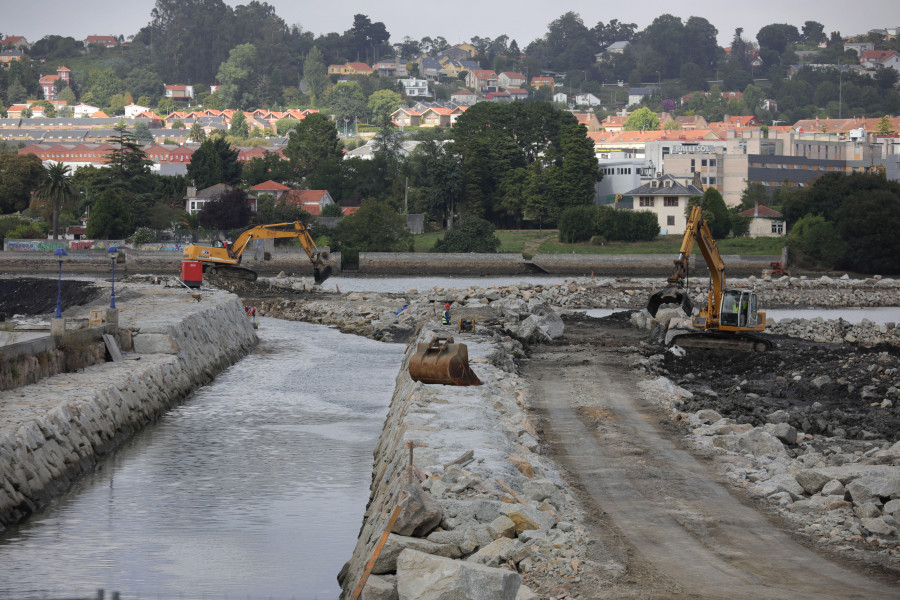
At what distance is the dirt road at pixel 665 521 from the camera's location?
14117 mm

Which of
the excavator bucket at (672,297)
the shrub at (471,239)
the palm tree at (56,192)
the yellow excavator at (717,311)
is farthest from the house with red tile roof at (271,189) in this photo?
the excavator bucket at (672,297)

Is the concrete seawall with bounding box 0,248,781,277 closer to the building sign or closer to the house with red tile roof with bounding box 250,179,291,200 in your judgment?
the house with red tile roof with bounding box 250,179,291,200

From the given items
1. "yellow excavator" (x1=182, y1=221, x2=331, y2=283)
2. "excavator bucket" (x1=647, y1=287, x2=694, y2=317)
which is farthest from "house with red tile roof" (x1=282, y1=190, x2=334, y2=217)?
"excavator bucket" (x1=647, y1=287, x2=694, y2=317)

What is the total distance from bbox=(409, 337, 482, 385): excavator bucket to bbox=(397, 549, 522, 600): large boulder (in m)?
14.2

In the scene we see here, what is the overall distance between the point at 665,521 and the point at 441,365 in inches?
432

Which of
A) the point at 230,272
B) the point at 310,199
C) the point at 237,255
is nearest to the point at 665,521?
the point at 230,272

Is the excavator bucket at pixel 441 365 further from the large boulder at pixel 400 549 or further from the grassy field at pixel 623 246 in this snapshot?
the grassy field at pixel 623 246

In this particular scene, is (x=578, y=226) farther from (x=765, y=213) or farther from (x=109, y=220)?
(x=109, y=220)

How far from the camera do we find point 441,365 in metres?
27.4

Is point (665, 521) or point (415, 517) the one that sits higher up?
point (415, 517)

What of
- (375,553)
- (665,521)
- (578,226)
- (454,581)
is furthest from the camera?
(578,226)

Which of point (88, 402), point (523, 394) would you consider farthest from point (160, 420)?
A: point (523, 394)

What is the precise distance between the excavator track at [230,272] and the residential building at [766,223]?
5632 centimetres

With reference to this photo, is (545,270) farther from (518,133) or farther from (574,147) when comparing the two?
(518,133)
